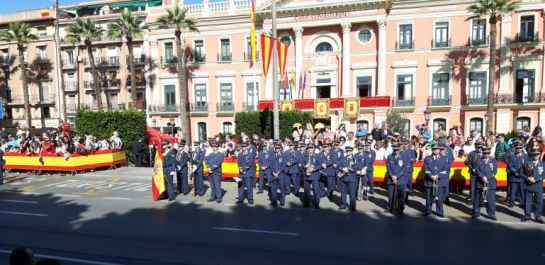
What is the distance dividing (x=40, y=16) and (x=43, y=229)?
48288 millimetres

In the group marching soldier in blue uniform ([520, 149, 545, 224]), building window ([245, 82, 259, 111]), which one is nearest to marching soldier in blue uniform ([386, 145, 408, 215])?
marching soldier in blue uniform ([520, 149, 545, 224])

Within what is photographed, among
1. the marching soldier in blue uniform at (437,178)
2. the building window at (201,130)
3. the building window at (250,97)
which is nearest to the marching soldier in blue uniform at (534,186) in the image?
the marching soldier in blue uniform at (437,178)

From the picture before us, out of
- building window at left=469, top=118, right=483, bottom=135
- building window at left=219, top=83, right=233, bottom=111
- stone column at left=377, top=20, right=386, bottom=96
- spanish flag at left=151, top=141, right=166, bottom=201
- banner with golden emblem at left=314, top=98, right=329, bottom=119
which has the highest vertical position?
stone column at left=377, top=20, right=386, bottom=96

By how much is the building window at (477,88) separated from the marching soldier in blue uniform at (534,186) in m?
23.9

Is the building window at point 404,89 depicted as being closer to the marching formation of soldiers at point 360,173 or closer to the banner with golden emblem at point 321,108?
the banner with golden emblem at point 321,108

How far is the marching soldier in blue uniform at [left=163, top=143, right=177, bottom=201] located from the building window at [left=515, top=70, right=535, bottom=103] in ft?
93.1

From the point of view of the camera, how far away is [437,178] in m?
10.2

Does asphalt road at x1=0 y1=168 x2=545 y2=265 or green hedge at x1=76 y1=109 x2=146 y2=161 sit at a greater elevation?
green hedge at x1=76 y1=109 x2=146 y2=161

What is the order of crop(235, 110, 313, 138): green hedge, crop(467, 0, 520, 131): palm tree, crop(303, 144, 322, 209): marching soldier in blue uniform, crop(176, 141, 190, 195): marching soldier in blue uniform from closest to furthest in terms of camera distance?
1. crop(303, 144, 322, 209): marching soldier in blue uniform
2. crop(176, 141, 190, 195): marching soldier in blue uniform
3. crop(467, 0, 520, 131): palm tree
4. crop(235, 110, 313, 138): green hedge

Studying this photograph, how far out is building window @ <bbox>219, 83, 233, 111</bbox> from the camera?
124ft

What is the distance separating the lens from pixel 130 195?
13.9 metres

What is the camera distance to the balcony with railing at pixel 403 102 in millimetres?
32747

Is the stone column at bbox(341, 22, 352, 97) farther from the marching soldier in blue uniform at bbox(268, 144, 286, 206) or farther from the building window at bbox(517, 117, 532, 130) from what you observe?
the marching soldier in blue uniform at bbox(268, 144, 286, 206)

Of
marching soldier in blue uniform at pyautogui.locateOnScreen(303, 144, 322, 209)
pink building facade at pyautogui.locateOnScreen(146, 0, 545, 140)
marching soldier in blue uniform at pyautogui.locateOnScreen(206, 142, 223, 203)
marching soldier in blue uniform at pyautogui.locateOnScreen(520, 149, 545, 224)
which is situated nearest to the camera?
marching soldier in blue uniform at pyautogui.locateOnScreen(520, 149, 545, 224)
